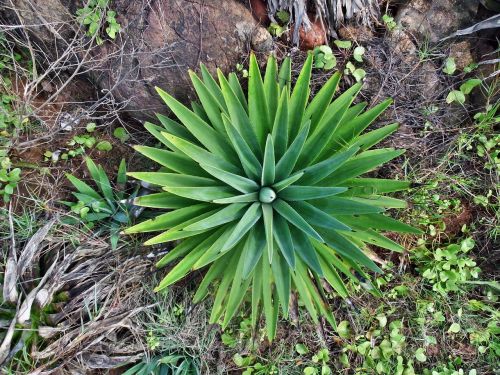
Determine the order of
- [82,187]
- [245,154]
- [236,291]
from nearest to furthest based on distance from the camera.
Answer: [245,154]
[236,291]
[82,187]

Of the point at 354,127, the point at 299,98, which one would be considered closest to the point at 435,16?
the point at 354,127

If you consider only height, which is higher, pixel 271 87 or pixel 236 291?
pixel 271 87

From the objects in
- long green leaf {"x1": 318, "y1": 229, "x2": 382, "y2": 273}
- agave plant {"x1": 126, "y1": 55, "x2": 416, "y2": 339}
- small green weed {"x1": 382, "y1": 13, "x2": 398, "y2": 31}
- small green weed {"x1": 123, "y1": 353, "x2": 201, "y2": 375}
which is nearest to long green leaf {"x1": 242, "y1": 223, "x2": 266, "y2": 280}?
agave plant {"x1": 126, "y1": 55, "x2": 416, "y2": 339}

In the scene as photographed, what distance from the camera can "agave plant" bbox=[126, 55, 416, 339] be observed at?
1951 millimetres

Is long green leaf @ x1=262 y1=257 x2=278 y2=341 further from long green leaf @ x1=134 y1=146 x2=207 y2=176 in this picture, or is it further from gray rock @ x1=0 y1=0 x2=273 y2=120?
gray rock @ x1=0 y1=0 x2=273 y2=120

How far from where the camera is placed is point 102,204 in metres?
2.71

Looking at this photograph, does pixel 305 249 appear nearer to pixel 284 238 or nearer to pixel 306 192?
pixel 284 238

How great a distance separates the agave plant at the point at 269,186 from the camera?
195cm

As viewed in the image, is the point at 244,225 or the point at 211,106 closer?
the point at 244,225

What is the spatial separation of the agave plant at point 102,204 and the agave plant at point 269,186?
0.57 metres

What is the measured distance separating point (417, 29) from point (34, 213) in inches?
109

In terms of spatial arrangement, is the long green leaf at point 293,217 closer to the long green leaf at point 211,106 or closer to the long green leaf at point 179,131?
the long green leaf at point 211,106

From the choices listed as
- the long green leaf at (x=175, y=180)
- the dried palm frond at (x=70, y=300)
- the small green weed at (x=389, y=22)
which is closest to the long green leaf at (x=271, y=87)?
the long green leaf at (x=175, y=180)

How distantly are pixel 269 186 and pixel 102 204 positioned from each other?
1.27m
